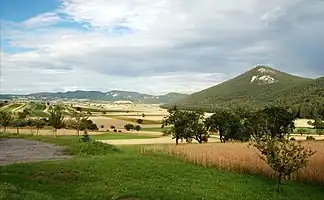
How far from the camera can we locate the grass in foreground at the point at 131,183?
1668cm

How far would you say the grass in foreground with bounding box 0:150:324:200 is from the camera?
16.7 metres

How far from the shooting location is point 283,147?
20734mm

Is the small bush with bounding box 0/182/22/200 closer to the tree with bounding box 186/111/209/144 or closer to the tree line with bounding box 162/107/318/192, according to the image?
the tree line with bounding box 162/107/318/192

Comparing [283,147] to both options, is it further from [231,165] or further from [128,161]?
Result: [128,161]

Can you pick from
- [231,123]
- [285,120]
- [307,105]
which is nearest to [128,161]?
[231,123]

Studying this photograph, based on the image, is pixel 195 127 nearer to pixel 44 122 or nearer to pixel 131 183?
pixel 44 122

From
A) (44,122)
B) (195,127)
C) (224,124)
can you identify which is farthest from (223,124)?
(44,122)

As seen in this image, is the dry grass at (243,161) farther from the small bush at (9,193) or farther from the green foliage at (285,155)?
the small bush at (9,193)

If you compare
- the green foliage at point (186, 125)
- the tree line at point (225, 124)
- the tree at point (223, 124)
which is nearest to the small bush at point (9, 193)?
the tree line at point (225, 124)

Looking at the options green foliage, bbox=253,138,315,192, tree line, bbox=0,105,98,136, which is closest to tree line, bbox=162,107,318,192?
tree line, bbox=0,105,98,136

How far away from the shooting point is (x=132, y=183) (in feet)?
62.7

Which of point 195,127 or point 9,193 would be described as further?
point 195,127

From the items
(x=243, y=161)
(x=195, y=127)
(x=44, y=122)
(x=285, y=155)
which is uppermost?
(x=285, y=155)

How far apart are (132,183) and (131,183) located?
47 mm
